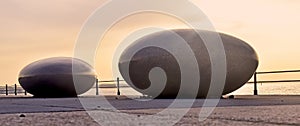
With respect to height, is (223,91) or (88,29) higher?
(88,29)

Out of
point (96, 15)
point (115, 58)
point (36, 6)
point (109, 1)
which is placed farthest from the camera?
point (36, 6)

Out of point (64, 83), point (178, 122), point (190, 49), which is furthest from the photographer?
point (64, 83)

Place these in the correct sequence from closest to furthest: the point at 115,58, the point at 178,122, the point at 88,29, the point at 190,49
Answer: the point at 178,122 → the point at 88,29 → the point at 190,49 → the point at 115,58

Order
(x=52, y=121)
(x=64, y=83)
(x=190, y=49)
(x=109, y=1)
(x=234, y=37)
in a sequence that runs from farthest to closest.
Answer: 1. (x=64, y=83)
2. (x=234, y=37)
3. (x=190, y=49)
4. (x=109, y=1)
5. (x=52, y=121)

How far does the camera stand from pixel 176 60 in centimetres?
823

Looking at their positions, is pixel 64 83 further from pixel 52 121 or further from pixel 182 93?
pixel 52 121

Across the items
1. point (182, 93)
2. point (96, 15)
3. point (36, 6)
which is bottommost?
point (182, 93)

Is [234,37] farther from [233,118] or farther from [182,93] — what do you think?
[233,118]

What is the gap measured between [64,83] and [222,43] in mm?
5768

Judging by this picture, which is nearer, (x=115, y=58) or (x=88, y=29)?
(x=88, y=29)

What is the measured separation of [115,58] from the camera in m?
9.75

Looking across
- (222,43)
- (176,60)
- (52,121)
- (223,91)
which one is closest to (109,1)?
(176,60)

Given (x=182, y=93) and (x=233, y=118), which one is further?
(x=182, y=93)

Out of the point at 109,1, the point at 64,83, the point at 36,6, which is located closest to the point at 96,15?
the point at 109,1
